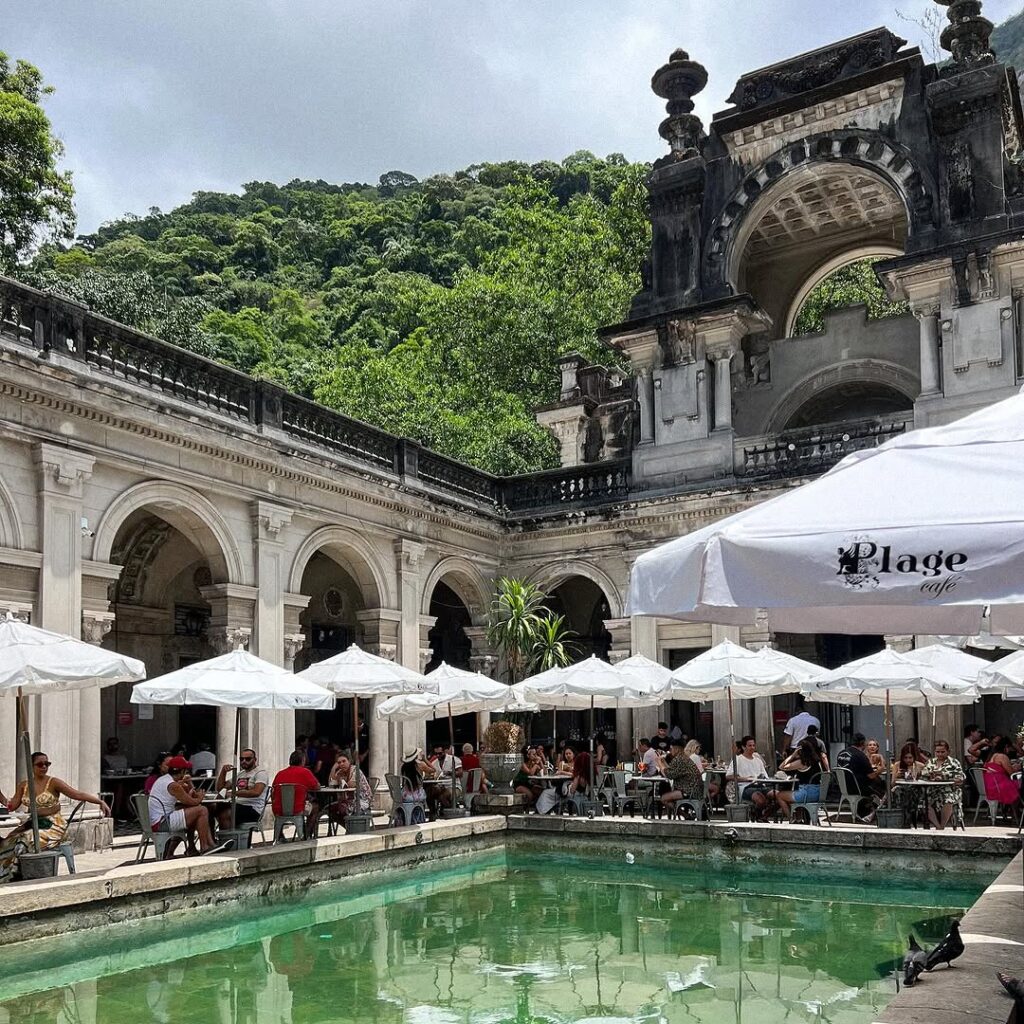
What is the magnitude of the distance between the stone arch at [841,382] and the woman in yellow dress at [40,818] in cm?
1501

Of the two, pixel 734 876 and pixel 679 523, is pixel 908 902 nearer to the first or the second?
pixel 734 876

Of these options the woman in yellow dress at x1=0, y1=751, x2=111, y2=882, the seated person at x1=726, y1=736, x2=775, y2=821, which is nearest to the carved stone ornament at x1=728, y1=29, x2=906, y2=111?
the seated person at x1=726, y1=736, x2=775, y2=821

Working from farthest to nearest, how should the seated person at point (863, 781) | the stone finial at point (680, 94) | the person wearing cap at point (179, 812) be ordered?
the stone finial at point (680, 94)
the seated person at point (863, 781)
the person wearing cap at point (179, 812)

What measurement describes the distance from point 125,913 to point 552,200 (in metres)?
37.0

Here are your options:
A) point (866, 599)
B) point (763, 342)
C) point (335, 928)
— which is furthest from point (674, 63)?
point (866, 599)

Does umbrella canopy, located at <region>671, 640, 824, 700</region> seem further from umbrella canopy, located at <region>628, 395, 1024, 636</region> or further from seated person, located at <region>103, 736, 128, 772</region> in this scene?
umbrella canopy, located at <region>628, 395, 1024, 636</region>

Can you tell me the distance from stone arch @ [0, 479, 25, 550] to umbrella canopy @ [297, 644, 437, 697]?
3311 millimetres

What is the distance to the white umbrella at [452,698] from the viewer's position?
14.6 m

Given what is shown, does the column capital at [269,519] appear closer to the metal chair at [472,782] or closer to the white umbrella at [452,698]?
the white umbrella at [452,698]

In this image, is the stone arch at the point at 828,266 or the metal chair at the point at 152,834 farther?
the stone arch at the point at 828,266

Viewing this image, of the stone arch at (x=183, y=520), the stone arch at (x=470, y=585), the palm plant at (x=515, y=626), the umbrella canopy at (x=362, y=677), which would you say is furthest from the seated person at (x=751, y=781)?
the stone arch at (x=183, y=520)

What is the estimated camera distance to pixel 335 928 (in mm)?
9625

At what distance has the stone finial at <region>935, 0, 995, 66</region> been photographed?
19.3 metres

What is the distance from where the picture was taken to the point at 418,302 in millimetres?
43406
